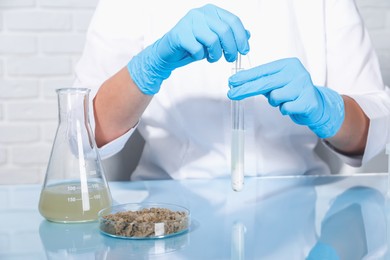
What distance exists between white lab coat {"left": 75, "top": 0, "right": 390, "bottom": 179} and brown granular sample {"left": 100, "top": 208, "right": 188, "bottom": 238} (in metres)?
0.69

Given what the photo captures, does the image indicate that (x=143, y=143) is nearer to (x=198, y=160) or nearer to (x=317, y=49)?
(x=198, y=160)

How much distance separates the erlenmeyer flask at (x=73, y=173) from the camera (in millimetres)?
937

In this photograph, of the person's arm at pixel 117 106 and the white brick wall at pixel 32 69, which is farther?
the white brick wall at pixel 32 69

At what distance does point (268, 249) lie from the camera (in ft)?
2.72

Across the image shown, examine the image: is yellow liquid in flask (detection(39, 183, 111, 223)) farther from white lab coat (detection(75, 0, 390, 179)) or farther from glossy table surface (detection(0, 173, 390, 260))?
white lab coat (detection(75, 0, 390, 179))

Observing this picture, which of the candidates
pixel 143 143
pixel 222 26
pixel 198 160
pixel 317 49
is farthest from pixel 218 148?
pixel 222 26

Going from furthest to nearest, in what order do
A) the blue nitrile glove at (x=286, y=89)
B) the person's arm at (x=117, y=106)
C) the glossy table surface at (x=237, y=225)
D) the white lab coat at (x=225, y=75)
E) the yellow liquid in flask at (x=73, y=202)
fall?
the white lab coat at (x=225, y=75) → the person's arm at (x=117, y=106) → the blue nitrile glove at (x=286, y=89) → the yellow liquid in flask at (x=73, y=202) → the glossy table surface at (x=237, y=225)

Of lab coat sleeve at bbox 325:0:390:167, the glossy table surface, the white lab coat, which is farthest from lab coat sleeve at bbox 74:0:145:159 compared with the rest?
lab coat sleeve at bbox 325:0:390:167

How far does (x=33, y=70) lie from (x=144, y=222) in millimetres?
1345

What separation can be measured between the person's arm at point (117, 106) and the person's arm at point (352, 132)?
1.58ft

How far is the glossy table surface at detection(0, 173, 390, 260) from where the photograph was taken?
0.81 m

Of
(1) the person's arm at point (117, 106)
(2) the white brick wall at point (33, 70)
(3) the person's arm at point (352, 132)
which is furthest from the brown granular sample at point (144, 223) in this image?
(2) the white brick wall at point (33, 70)

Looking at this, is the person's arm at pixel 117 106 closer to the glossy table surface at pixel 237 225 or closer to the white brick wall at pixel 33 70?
the glossy table surface at pixel 237 225

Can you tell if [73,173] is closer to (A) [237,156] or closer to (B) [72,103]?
(B) [72,103]
